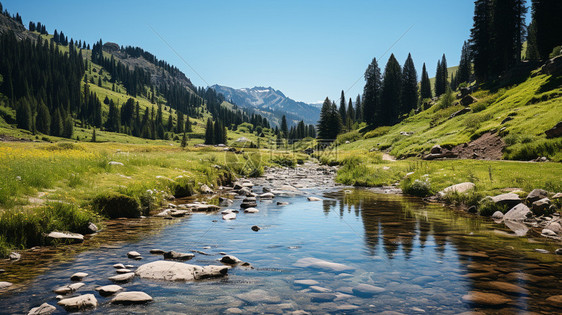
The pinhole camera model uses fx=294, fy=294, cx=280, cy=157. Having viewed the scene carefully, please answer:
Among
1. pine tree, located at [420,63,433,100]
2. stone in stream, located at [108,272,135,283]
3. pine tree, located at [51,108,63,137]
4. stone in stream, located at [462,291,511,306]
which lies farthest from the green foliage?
pine tree, located at [51,108,63,137]

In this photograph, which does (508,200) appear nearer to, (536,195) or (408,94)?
(536,195)

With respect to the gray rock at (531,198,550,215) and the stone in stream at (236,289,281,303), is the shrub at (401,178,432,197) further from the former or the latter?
the stone in stream at (236,289,281,303)

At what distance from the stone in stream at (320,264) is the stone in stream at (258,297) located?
5.92ft

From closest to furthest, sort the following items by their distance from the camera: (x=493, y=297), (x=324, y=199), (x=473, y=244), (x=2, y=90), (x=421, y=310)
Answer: (x=421, y=310) < (x=493, y=297) < (x=473, y=244) < (x=324, y=199) < (x=2, y=90)

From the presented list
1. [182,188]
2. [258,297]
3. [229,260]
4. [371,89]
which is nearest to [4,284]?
[229,260]

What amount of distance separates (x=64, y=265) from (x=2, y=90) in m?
218

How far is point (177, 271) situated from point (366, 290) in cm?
398

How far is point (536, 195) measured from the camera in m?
12.1

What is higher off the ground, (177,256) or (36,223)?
(36,223)

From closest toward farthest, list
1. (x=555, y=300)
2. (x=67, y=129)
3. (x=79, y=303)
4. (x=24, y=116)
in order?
(x=79, y=303)
(x=555, y=300)
(x=24, y=116)
(x=67, y=129)

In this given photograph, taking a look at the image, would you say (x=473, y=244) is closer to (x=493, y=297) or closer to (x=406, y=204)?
(x=493, y=297)

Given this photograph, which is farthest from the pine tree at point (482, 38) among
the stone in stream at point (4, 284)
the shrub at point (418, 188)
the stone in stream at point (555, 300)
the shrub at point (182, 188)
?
the stone in stream at point (4, 284)

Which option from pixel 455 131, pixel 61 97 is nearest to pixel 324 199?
pixel 455 131

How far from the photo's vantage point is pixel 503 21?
2400 inches
